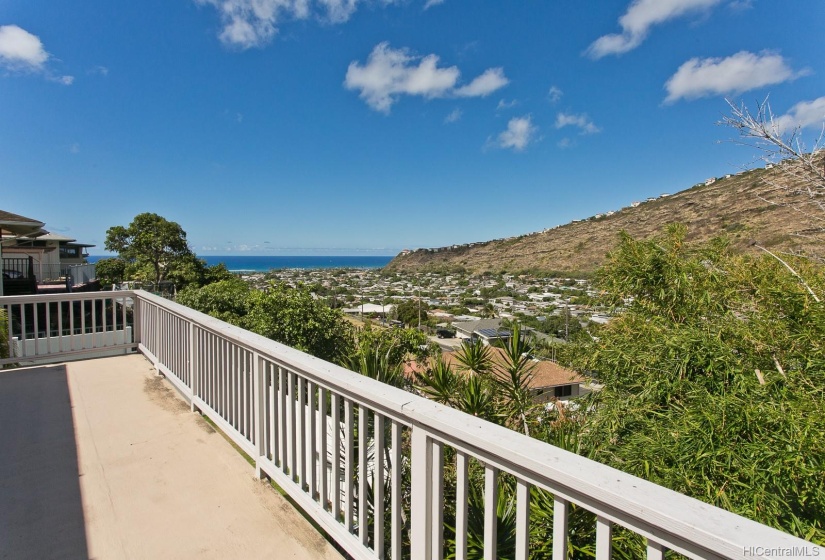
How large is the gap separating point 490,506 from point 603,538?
1.10ft

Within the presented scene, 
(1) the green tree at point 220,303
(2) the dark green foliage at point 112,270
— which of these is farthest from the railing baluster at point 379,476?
(2) the dark green foliage at point 112,270

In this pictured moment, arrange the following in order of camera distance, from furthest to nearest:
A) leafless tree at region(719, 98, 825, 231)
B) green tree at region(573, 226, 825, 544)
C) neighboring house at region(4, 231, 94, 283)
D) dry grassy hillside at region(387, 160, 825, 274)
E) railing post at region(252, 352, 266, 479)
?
1. neighboring house at region(4, 231, 94, 283)
2. dry grassy hillside at region(387, 160, 825, 274)
3. leafless tree at region(719, 98, 825, 231)
4. green tree at region(573, 226, 825, 544)
5. railing post at region(252, 352, 266, 479)

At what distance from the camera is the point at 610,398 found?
4.64 m

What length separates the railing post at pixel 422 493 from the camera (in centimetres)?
128

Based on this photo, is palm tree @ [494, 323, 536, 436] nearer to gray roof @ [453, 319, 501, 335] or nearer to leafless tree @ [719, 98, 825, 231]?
leafless tree @ [719, 98, 825, 231]

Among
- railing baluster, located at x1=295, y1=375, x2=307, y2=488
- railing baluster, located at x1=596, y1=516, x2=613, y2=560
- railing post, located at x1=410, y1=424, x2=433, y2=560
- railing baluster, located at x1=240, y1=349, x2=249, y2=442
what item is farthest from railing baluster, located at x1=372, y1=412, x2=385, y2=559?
railing baluster, located at x1=240, y1=349, x2=249, y2=442

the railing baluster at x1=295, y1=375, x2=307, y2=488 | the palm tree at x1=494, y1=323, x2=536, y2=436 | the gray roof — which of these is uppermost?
the railing baluster at x1=295, y1=375, x2=307, y2=488

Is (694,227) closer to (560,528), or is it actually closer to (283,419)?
(283,419)

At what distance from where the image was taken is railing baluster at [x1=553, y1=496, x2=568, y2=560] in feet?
3.08

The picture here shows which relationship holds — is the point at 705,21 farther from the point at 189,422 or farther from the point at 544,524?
the point at 189,422

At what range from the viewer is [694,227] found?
14.9 m

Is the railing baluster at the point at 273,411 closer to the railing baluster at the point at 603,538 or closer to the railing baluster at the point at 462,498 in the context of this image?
the railing baluster at the point at 462,498

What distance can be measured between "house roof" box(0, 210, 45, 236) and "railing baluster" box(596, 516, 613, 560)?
1013cm

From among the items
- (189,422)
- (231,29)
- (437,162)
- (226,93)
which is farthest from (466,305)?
(189,422)
